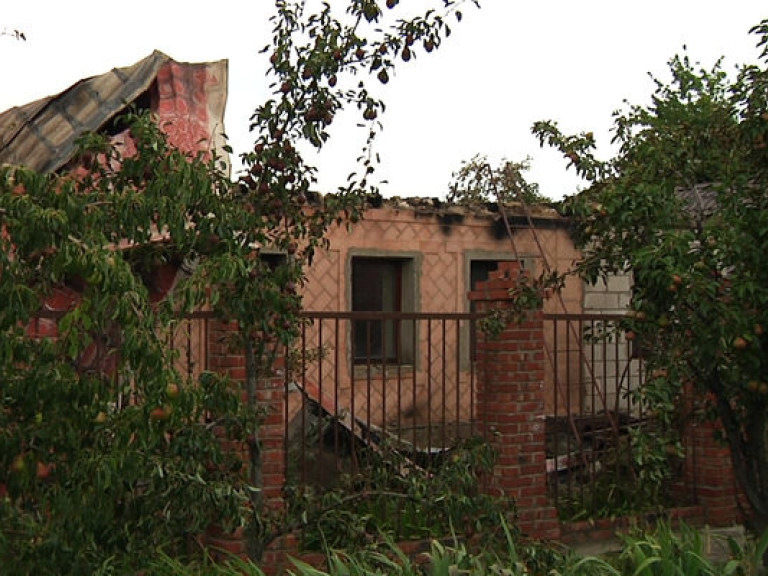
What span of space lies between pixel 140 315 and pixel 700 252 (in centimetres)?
346

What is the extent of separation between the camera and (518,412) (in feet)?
23.5

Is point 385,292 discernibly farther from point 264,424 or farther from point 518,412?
point 264,424

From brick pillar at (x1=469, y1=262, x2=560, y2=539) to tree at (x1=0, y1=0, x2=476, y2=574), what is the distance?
91.9 inches

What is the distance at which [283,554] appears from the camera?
6.15 meters

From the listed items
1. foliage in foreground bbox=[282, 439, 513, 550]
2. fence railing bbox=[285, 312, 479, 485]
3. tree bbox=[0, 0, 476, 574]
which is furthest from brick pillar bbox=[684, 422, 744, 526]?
tree bbox=[0, 0, 476, 574]

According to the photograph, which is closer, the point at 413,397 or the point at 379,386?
the point at 413,397

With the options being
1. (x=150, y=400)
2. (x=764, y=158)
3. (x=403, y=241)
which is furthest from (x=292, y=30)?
(x=403, y=241)

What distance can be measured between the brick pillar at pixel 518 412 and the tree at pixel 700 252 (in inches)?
34.1

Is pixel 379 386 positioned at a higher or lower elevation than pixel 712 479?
higher

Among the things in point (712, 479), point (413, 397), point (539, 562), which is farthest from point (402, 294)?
point (539, 562)

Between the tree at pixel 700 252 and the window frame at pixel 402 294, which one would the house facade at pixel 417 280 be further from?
the tree at pixel 700 252

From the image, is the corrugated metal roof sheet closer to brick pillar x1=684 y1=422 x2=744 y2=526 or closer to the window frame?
brick pillar x1=684 y1=422 x2=744 y2=526

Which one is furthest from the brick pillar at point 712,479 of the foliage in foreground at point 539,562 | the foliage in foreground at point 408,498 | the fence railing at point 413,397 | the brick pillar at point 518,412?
the foliage in foreground at point 408,498

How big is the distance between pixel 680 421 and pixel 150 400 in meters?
4.51
